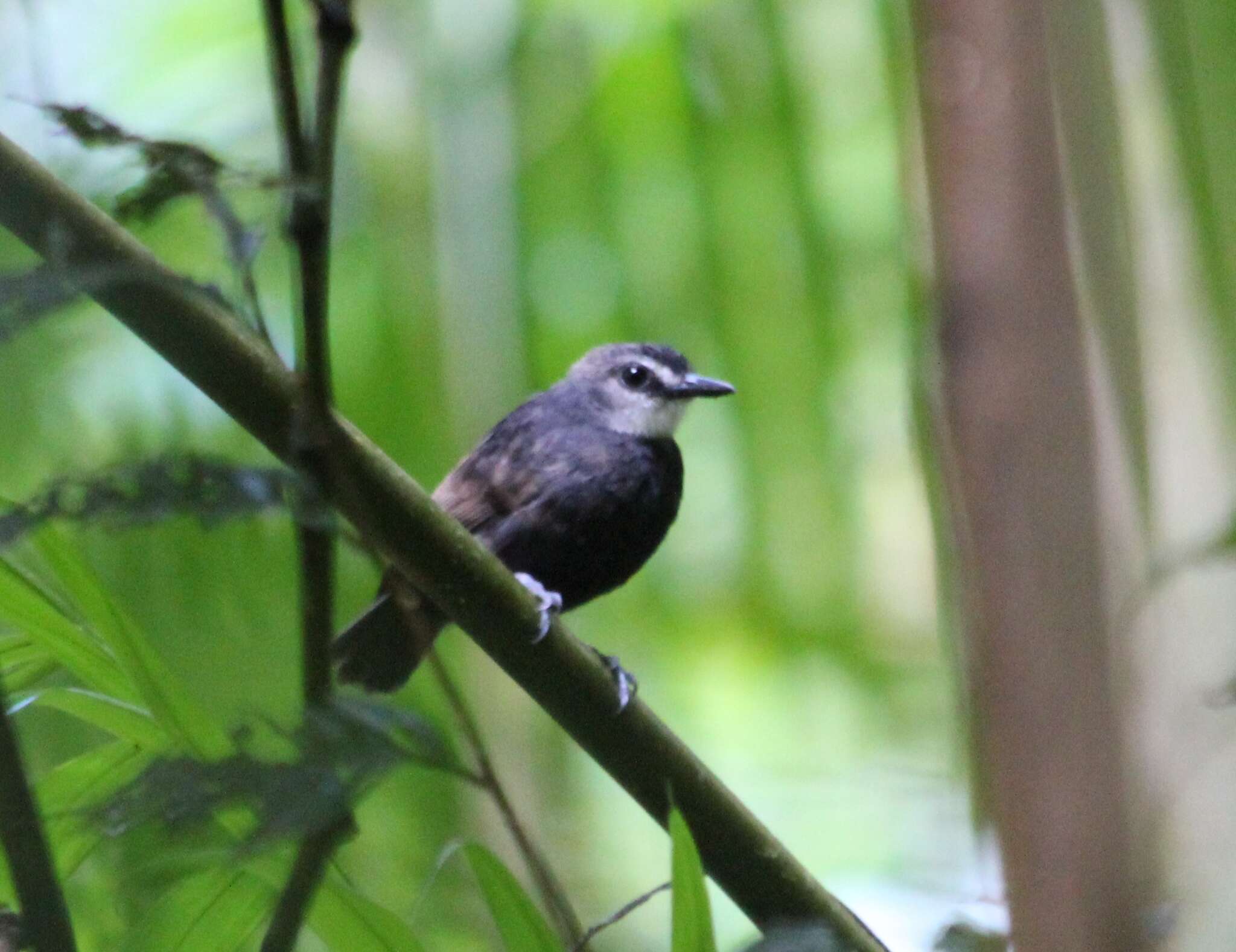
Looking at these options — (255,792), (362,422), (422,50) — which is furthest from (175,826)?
(422,50)

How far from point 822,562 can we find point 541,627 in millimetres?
1598

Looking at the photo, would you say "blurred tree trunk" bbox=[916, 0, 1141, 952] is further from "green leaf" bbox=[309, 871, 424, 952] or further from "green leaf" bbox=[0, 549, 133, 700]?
"green leaf" bbox=[0, 549, 133, 700]

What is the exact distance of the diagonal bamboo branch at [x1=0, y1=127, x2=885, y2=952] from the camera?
53.4 inches

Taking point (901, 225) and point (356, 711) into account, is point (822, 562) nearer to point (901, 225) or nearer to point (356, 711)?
point (901, 225)

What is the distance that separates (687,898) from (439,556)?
0.48 metres

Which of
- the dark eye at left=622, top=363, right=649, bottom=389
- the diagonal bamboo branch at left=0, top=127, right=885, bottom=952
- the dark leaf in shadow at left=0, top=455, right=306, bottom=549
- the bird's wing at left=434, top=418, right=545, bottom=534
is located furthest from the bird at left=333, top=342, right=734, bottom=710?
the dark leaf in shadow at left=0, top=455, right=306, bottom=549

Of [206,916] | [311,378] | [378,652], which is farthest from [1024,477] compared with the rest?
[378,652]

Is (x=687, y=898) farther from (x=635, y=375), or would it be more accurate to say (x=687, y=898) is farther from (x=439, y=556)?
(x=635, y=375)

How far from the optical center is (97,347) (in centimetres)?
303

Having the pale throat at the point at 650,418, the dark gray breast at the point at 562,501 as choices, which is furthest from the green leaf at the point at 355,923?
the pale throat at the point at 650,418

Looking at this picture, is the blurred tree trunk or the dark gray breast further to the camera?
the dark gray breast

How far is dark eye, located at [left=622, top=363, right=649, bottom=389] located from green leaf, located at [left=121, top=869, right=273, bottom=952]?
2212 mm

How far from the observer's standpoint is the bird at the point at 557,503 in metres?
3.12

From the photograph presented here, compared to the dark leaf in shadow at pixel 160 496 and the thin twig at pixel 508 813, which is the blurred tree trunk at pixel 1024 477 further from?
the dark leaf in shadow at pixel 160 496
